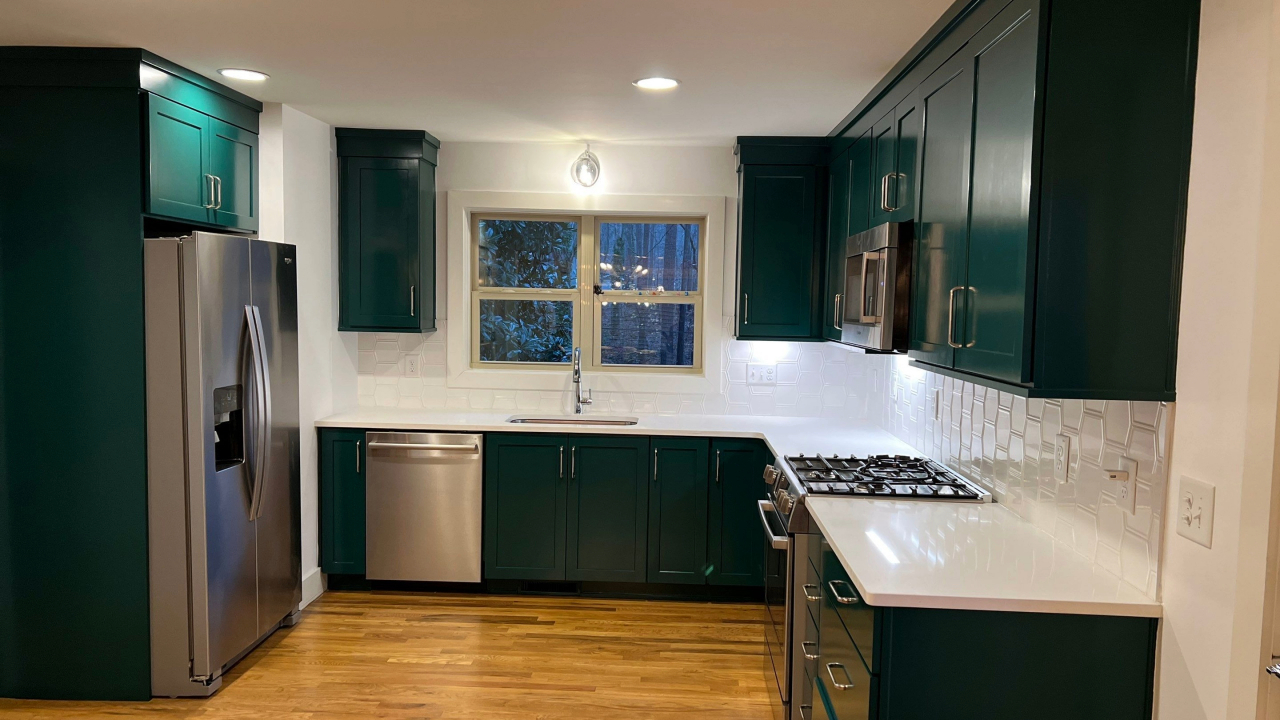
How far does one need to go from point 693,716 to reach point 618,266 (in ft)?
8.43

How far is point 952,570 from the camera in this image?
1.99 meters

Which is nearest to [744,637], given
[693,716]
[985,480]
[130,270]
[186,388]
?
[693,716]

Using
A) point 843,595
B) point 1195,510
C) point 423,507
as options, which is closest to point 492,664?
point 423,507

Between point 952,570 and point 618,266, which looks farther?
point 618,266

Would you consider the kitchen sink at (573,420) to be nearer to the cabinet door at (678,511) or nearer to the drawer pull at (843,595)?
the cabinet door at (678,511)

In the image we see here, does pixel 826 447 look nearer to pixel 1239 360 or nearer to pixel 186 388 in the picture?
pixel 1239 360

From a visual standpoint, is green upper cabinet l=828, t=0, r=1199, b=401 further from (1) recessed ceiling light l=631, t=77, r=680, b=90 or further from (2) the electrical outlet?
(1) recessed ceiling light l=631, t=77, r=680, b=90

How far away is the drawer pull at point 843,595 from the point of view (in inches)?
80.6

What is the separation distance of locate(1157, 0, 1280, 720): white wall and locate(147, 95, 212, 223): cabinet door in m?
3.24

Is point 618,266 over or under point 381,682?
over

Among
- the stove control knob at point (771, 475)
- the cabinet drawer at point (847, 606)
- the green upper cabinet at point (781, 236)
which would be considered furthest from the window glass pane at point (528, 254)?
the cabinet drawer at point (847, 606)

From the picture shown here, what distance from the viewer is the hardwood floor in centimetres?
307

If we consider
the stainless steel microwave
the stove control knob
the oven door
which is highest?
the stainless steel microwave

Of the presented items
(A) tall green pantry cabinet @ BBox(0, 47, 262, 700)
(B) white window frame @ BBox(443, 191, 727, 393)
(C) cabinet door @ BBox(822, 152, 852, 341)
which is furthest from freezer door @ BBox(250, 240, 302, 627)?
(C) cabinet door @ BBox(822, 152, 852, 341)
